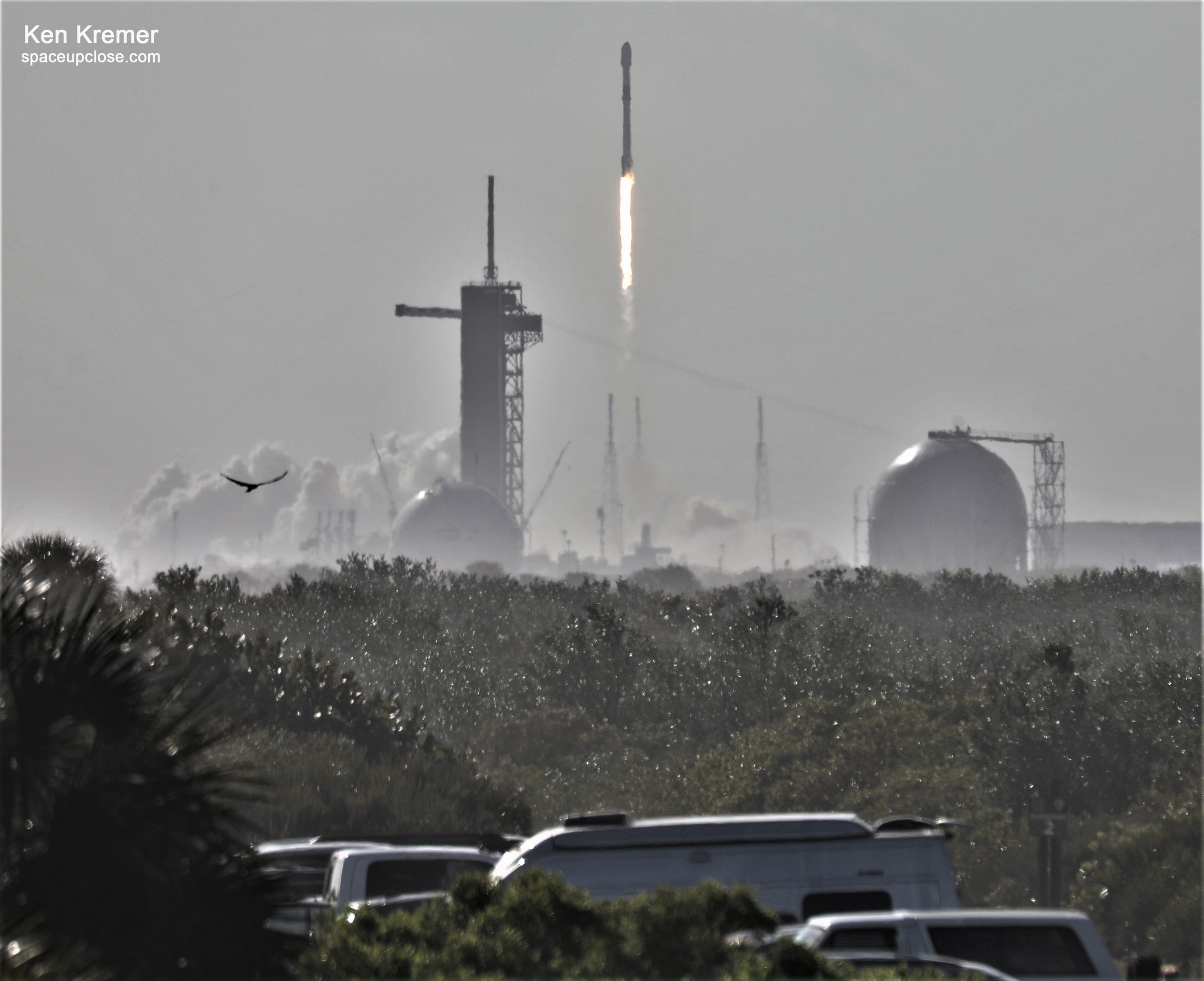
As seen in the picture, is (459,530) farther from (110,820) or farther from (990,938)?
(110,820)

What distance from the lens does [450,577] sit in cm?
9500

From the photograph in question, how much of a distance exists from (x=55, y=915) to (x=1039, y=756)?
32513mm

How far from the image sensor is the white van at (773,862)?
14.6 meters

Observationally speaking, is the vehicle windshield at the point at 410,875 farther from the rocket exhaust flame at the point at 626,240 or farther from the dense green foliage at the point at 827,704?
the rocket exhaust flame at the point at 626,240

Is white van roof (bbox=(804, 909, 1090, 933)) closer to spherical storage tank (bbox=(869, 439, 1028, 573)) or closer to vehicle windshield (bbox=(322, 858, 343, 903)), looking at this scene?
vehicle windshield (bbox=(322, 858, 343, 903))

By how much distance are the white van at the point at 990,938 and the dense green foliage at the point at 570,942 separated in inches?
84.9

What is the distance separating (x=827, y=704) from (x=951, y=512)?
75044 millimetres

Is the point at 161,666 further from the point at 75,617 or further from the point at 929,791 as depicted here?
the point at 929,791

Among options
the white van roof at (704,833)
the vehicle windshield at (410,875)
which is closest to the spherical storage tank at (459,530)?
the vehicle windshield at (410,875)

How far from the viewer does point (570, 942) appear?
10148 mm

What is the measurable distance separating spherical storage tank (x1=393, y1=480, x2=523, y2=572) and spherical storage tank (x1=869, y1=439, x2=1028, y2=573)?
3807cm

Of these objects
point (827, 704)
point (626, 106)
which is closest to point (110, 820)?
point (827, 704)

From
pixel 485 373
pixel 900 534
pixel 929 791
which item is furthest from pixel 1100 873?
pixel 485 373

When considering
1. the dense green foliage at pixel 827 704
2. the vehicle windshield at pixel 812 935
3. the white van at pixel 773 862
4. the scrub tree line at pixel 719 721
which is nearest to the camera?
the vehicle windshield at pixel 812 935
